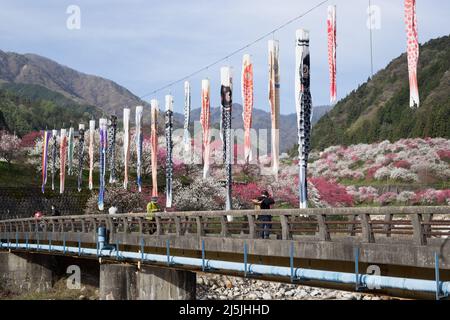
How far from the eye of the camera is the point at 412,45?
22297mm

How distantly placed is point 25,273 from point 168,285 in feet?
70.7

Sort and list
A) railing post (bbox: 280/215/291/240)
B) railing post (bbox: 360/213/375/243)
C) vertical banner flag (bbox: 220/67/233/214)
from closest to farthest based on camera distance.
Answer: railing post (bbox: 360/213/375/243) < railing post (bbox: 280/215/291/240) < vertical banner flag (bbox: 220/67/233/214)

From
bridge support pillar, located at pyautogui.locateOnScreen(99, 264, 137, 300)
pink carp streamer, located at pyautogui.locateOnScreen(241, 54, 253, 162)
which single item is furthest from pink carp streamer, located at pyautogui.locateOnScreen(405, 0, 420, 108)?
bridge support pillar, located at pyautogui.locateOnScreen(99, 264, 137, 300)

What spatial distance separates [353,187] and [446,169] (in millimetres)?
15150

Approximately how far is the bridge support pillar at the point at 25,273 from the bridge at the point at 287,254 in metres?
7.98

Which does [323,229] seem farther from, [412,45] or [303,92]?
[303,92]

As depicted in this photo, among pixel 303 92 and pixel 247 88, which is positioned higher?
pixel 247 88

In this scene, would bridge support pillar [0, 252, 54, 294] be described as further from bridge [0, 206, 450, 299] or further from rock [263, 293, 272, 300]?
rock [263, 293, 272, 300]

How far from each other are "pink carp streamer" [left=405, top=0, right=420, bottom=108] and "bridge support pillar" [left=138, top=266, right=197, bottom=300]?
31.0 feet

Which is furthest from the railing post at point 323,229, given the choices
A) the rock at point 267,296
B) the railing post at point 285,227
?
the rock at point 267,296

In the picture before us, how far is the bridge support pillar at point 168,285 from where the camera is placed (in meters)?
24.6

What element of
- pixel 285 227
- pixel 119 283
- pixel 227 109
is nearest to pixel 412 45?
pixel 285 227

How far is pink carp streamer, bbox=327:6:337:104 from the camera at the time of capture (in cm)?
2703

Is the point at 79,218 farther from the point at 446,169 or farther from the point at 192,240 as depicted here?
the point at 446,169
